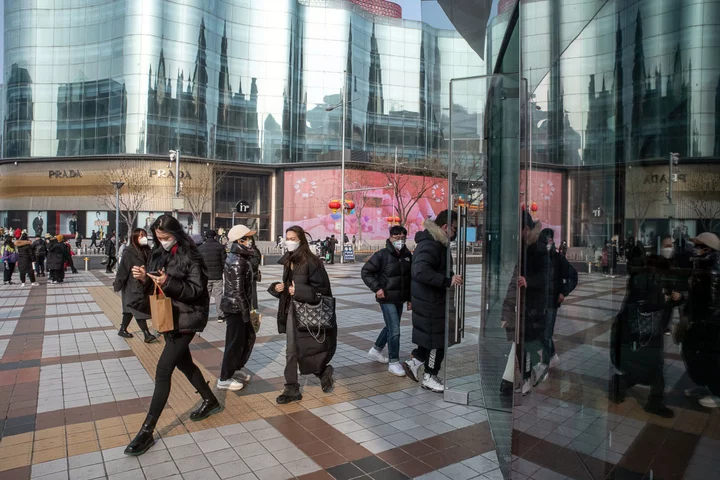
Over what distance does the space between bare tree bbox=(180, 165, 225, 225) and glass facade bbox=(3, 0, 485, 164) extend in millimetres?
1949

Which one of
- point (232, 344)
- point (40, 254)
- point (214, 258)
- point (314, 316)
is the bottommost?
point (232, 344)

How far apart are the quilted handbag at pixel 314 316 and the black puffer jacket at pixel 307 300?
0.17ft

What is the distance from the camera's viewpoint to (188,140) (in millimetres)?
47656

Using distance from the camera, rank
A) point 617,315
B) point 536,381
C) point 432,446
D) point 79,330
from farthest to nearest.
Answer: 1. point 79,330
2. point 432,446
3. point 536,381
4. point 617,315

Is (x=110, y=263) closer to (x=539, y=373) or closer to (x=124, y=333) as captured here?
(x=124, y=333)

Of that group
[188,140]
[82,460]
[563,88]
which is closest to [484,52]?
[563,88]

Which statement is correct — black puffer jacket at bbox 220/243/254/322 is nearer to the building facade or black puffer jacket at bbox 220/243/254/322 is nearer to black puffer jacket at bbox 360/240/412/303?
black puffer jacket at bbox 360/240/412/303

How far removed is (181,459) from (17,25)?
59.8 m

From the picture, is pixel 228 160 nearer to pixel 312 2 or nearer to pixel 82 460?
pixel 312 2

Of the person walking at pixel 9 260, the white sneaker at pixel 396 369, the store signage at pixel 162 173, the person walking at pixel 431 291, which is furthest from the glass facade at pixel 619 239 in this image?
the store signage at pixel 162 173

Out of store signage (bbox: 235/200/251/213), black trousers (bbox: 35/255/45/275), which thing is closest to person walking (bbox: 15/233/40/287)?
black trousers (bbox: 35/255/45/275)

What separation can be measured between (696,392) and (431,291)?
383 cm

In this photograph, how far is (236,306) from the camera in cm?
550

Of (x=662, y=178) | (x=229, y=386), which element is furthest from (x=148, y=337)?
(x=662, y=178)
